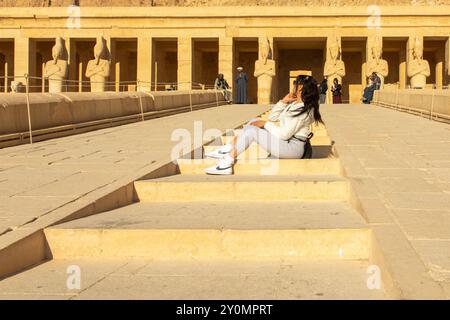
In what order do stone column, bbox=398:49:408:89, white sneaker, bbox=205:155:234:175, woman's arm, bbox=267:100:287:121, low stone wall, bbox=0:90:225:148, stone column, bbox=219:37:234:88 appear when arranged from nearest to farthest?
white sneaker, bbox=205:155:234:175
woman's arm, bbox=267:100:287:121
low stone wall, bbox=0:90:225:148
stone column, bbox=219:37:234:88
stone column, bbox=398:49:408:89

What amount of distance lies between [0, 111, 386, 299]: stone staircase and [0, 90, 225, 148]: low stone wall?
4.71 metres

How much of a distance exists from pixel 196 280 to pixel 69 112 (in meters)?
8.55

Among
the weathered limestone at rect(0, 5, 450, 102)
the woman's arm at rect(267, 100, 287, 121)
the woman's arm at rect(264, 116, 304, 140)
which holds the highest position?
the weathered limestone at rect(0, 5, 450, 102)

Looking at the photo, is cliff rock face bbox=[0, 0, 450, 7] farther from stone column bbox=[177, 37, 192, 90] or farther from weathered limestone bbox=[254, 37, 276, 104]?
weathered limestone bbox=[254, 37, 276, 104]

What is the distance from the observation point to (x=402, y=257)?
11.6 ft

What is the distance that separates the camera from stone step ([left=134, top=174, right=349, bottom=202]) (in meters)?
5.77

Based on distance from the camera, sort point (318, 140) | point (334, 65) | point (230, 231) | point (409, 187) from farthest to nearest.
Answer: point (334, 65) → point (318, 140) → point (409, 187) → point (230, 231)

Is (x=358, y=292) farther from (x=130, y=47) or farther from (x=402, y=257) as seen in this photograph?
(x=130, y=47)

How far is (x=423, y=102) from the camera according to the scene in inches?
648

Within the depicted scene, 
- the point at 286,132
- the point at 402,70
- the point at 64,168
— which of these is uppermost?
the point at 402,70

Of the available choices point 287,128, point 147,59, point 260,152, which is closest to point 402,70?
point 147,59

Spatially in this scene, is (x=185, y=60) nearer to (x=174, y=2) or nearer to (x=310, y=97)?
(x=310, y=97)

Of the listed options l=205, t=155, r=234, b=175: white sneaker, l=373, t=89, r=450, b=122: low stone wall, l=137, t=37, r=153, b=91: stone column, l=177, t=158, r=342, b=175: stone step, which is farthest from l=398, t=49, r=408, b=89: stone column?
l=205, t=155, r=234, b=175: white sneaker
